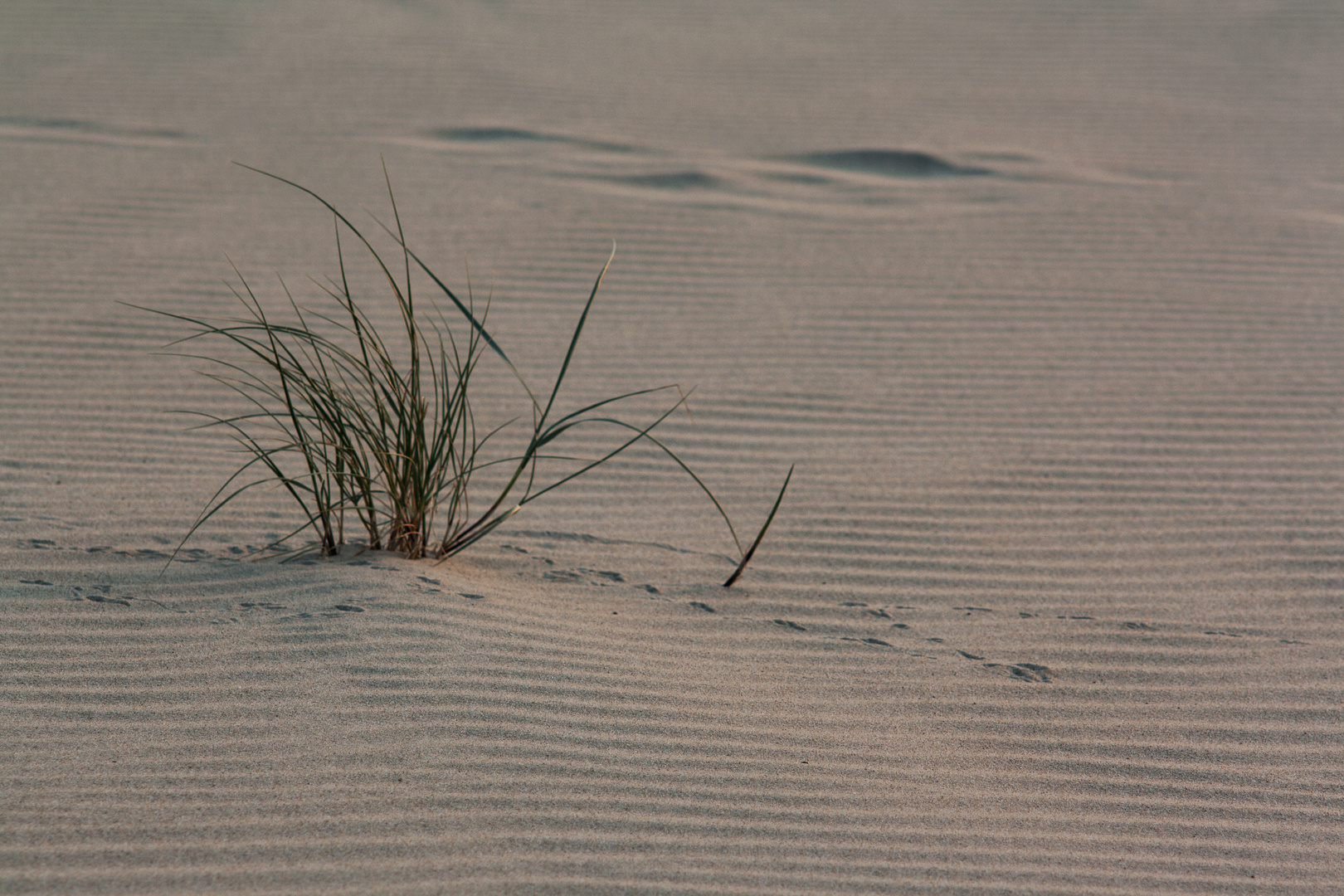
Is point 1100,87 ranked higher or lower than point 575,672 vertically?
higher

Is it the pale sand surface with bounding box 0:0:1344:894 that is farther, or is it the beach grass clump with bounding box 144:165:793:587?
the beach grass clump with bounding box 144:165:793:587

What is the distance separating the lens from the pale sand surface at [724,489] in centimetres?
206

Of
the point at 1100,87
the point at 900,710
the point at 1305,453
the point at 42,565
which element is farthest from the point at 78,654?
the point at 1100,87

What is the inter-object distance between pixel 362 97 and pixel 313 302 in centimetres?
261

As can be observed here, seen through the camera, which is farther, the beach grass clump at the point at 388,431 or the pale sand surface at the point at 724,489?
the beach grass clump at the point at 388,431

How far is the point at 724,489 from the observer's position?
3.58 metres

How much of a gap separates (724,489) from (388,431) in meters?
1.18

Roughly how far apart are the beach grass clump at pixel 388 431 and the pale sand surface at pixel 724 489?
125mm

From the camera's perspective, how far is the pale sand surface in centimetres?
206

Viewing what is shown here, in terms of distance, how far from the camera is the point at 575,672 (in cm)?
244

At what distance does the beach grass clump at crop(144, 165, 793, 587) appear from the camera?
102 inches

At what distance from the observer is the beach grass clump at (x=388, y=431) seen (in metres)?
2.58

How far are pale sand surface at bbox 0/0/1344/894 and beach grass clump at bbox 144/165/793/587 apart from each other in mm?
125

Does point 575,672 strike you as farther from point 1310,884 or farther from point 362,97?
point 362,97
